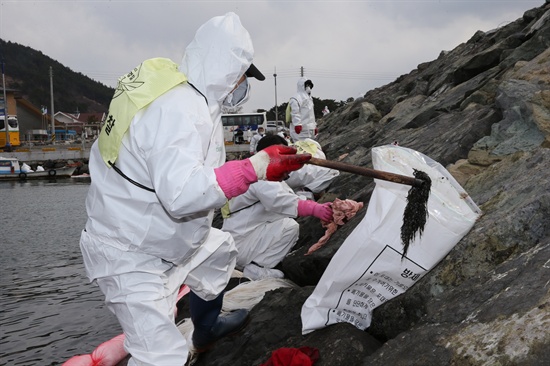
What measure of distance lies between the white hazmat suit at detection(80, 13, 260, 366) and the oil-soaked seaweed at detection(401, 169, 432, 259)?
38.7 inches

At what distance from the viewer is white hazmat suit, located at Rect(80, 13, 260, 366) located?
2703 millimetres

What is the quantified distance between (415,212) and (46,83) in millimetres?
124268

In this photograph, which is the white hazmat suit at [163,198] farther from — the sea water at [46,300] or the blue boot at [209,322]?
the sea water at [46,300]

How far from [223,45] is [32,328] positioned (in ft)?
12.6

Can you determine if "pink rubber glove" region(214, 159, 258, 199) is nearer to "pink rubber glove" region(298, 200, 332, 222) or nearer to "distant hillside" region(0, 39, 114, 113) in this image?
"pink rubber glove" region(298, 200, 332, 222)

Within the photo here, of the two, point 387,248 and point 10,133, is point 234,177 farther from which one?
point 10,133

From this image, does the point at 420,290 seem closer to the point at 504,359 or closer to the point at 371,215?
the point at 371,215

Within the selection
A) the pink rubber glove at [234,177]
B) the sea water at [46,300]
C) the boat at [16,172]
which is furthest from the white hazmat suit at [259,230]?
the boat at [16,172]

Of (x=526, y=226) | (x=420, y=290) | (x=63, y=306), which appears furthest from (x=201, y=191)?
(x=63, y=306)

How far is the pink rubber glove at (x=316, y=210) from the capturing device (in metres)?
5.01

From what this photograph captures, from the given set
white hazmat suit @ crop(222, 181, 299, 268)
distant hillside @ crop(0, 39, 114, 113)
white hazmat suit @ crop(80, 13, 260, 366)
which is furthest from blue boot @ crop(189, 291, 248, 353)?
distant hillside @ crop(0, 39, 114, 113)

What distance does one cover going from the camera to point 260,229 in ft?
17.7

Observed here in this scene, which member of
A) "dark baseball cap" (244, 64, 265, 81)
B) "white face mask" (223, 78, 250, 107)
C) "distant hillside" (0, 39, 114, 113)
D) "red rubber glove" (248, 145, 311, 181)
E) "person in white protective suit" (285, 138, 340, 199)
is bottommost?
"person in white protective suit" (285, 138, 340, 199)

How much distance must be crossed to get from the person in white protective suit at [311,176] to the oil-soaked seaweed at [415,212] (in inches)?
119
